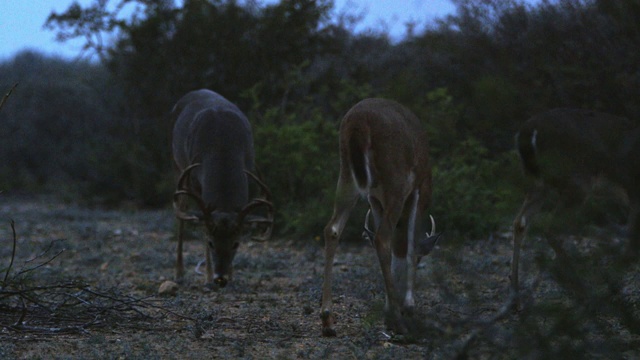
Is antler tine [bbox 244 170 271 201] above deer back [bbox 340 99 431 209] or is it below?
below

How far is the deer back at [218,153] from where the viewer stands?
8.95 meters

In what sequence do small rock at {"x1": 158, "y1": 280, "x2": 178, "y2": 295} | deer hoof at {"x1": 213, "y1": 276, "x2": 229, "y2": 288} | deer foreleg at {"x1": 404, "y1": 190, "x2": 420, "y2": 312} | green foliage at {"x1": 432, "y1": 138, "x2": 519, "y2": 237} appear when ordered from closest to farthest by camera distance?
deer foreleg at {"x1": 404, "y1": 190, "x2": 420, "y2": 312}, small rock at {"x1": 158, "y1": 280, "x2": 178, "y2": 295}, deer hoof at {"x1": 213, "y1": 276, "x2": 229, "y2": 288}, green foliage at {"x1": 432, "y1": 138, "x2": 519, "y2": 237}

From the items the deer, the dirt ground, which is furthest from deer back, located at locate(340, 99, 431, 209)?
the dirt ground

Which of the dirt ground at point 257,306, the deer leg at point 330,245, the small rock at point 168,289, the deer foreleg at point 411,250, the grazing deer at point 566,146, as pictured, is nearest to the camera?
the dirt ground at point 257,306

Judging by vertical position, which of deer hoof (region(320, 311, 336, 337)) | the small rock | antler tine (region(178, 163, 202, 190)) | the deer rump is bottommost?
the small rock

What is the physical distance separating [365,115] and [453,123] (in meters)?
6.62

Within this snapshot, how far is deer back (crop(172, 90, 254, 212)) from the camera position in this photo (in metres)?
8.95

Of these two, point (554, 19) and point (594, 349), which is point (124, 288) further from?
point (554, 19)

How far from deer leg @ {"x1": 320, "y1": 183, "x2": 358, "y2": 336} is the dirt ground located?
0.16 meters

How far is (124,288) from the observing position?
28.1 feet

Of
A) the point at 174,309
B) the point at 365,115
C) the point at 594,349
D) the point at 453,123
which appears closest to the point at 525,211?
the point at 365,115

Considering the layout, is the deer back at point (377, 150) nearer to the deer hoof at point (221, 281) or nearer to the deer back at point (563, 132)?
the deer back at point (563, 132)

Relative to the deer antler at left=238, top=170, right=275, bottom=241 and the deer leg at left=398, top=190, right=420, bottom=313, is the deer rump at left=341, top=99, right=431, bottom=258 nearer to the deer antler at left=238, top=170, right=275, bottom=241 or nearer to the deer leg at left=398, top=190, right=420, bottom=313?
the deer leg at left=398, top=190, right=420, bottom=313

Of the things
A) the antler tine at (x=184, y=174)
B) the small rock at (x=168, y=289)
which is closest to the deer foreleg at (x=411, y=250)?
the small rock at (x=168, y=289)
